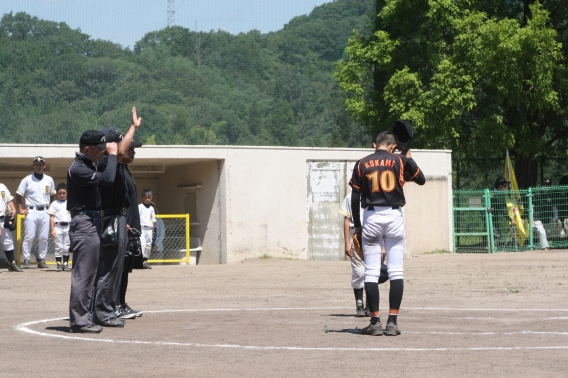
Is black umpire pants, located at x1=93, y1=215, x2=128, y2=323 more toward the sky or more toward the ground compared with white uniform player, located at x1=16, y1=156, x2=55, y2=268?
more toward the ground

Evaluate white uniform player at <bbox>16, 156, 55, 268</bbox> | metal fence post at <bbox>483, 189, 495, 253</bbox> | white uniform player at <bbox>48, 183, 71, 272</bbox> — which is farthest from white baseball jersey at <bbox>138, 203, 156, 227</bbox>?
metal fence post at <bbox>483, 189, 495, 253</bbox>

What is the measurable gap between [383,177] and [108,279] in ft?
10.4

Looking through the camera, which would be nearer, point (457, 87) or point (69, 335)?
point (69, 335)

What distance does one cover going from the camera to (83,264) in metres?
9.60

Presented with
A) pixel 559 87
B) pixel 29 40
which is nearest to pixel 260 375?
pixel 559 87

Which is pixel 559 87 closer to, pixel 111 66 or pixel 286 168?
pixel 286 168

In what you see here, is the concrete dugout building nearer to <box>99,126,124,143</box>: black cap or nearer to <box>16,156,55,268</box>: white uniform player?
<box>16,156,55,268</box>: white uniform player

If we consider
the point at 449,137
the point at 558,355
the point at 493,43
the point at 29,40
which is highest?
the point at 29,40

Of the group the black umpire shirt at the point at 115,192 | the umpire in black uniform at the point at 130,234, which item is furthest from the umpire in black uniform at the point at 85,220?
→ the umpire in black uniform at the point at 130,234

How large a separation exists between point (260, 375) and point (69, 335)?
304cm

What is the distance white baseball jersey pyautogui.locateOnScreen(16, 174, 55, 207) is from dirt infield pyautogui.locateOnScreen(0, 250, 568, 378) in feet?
11.7

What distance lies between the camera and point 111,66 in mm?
47938

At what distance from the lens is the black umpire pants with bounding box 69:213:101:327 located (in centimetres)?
950

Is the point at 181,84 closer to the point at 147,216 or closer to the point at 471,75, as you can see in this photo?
the point at 471,75
